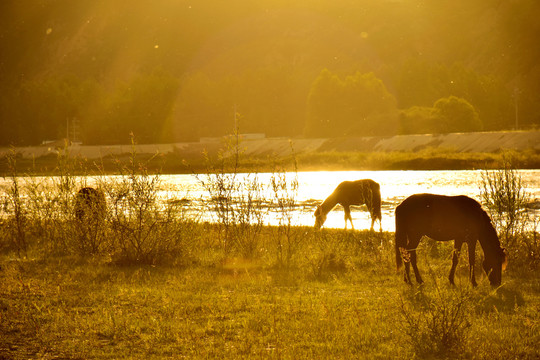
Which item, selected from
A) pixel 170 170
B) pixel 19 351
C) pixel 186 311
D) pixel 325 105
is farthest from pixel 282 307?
pixel 325 105

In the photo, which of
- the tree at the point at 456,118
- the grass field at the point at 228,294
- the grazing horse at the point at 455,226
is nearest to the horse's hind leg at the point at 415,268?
the grazing horse at the point at 455,226

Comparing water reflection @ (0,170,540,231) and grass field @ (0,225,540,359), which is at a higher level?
water reflection @ (0,170,540,231)

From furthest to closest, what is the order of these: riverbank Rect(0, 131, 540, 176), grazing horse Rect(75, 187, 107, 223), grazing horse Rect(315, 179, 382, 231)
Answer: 1. riverbank Rect(0, 131, 540, 176)
2. grazing horse Rect(315, 179, 382, 231)
3. grazing horse Rect(75, 187, 107, 223)

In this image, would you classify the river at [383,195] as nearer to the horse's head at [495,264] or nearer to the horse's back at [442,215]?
the horse's back at [442,215]

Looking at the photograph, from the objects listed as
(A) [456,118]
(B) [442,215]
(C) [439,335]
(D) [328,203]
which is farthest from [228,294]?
(A) [456,118]

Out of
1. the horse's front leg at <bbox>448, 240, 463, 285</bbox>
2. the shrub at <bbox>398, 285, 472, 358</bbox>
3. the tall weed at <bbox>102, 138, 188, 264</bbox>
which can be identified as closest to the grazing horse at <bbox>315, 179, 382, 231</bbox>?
the tall weed at <bbox>102, 138, 188, 264</bbox>

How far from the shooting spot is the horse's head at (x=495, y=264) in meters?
11.4

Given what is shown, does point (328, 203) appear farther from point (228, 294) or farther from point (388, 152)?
point (388, 152)

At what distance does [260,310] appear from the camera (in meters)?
10.0

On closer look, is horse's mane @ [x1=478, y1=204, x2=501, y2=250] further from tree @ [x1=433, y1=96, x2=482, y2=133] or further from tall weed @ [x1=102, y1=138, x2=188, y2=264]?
tree @ [x1=433, y1=96, x2=482, y2=133]

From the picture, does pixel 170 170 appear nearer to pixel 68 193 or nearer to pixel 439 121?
pixel 439 121

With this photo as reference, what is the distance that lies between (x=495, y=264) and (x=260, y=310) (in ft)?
14.5

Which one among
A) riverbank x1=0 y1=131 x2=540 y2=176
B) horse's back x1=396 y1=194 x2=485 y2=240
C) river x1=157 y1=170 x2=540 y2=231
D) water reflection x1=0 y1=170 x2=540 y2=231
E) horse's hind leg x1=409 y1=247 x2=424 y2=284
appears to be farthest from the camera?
riverbank x1=0 y1=131 x2=540 y2=176

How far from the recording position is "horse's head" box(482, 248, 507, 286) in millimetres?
11406
